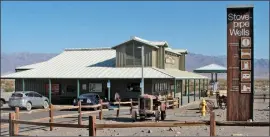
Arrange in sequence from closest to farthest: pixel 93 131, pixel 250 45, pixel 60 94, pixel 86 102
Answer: pixel 93 131, pixel 250 45, pixel 86 102, pixel 60 94

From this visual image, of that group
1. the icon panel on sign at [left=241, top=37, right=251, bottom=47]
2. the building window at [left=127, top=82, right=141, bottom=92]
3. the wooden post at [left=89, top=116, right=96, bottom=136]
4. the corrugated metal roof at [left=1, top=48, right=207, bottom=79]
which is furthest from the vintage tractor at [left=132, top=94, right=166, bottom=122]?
the building window at [left=127, top=82, right=141, bottom=92]

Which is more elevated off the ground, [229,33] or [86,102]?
[229,33]

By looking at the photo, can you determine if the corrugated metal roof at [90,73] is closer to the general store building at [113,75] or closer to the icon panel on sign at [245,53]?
the general store building at [113,75]

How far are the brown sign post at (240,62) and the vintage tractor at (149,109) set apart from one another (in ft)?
17.4

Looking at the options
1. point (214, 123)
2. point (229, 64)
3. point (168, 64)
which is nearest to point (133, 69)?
A: point (168, 64)

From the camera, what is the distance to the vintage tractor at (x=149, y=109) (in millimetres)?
23328

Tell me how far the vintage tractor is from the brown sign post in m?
Answer: 5.29

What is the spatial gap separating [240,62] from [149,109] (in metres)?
6.61

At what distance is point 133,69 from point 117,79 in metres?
1.89

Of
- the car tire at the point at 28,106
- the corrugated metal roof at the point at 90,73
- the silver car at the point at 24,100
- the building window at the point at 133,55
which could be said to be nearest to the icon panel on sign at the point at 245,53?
the corrugated metal roof at the point at 90,73

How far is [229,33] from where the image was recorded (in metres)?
18.7

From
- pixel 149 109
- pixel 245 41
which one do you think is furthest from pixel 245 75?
pixel 149 109

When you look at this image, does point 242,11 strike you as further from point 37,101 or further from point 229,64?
point 37,101

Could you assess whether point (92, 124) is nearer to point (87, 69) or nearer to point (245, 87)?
point (245, 87)
